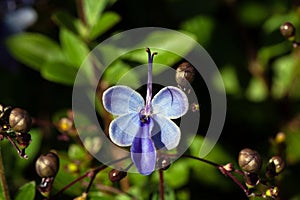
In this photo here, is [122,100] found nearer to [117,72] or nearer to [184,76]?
[184,76]

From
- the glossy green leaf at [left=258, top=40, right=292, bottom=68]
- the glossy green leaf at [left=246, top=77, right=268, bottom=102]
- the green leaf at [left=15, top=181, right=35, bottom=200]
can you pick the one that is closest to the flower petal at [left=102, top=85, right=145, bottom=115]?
the green leaf at [left=15, top=181, right=35, bottom=200]

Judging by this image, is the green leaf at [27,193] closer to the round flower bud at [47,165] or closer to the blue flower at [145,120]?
the round flower bud at [47,165]

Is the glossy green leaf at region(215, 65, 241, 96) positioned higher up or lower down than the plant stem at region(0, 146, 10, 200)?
lower down

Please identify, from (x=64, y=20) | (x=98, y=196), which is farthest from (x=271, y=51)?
(x=98, y=196)

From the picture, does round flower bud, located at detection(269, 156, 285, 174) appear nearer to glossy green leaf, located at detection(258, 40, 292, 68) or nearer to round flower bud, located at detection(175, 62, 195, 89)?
round flower bud, located at detection(175, 62, 195, 89)

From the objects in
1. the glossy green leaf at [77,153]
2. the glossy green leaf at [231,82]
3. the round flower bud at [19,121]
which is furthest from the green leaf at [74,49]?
the round flower bud at [19,121]
